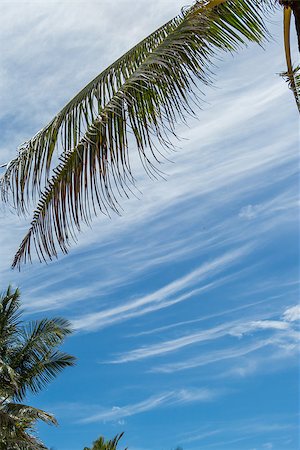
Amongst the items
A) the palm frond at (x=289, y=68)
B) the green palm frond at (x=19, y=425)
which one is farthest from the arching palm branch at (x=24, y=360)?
the palm frond at (x=289, y=68)

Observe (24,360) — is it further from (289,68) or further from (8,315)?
(289,68)

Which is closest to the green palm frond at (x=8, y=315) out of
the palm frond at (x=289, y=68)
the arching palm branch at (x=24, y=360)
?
the arching palm branch at (x=24, y=360)

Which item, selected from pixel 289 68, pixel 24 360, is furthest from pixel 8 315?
pixel 289 68

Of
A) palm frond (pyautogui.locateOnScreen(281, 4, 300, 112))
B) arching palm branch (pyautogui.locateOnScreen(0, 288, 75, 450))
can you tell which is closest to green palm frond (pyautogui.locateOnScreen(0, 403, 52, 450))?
arching palm branch (pyautogui.locateOnScreen(0, 288, 75, 450))

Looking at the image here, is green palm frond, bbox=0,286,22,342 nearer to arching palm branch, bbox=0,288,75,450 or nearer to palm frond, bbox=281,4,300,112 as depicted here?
arching palm branch, bbox=0,288,75,450

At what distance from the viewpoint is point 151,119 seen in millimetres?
5977

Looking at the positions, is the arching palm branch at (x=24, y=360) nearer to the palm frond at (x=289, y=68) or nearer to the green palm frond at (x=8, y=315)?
the green palm frond at (x=8, y=315)

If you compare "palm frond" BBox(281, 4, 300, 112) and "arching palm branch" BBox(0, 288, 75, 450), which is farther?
"arching palm branch" BBox(0, 288, 75, 450)

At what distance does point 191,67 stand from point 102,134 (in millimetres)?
1266

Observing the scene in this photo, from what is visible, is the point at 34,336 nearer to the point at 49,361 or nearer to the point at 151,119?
the point at 49,361

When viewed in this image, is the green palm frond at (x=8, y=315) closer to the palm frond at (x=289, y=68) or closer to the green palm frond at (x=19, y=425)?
the green palm frond at (x=19, y=425)

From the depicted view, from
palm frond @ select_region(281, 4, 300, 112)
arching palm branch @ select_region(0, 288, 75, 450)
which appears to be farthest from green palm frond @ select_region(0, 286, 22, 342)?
palm frond @ select_region(281, 4, 300, 112)

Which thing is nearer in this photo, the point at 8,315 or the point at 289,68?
the point at 289,68

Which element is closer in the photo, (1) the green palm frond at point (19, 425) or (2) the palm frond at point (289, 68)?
(2) the palm frond at point (289, 68)
